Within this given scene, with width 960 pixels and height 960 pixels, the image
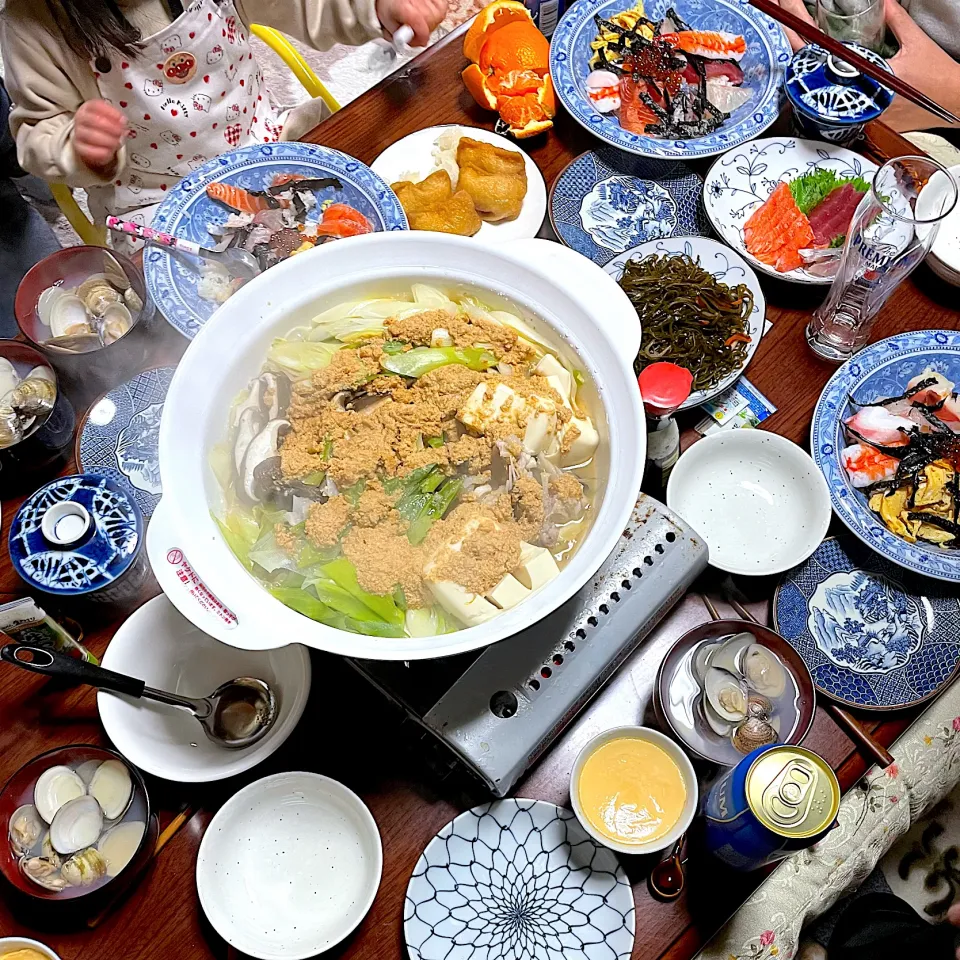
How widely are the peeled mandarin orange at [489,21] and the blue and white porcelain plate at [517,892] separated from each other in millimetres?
1756

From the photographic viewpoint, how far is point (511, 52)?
1.99 m

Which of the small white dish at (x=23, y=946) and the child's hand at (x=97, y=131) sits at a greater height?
the child's hand at (x=97, y=131)

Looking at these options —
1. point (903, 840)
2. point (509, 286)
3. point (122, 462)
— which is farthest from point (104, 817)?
point (903, 840)

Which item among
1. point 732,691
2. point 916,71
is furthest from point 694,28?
point 732,691

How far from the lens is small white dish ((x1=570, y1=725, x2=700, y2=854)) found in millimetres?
1316

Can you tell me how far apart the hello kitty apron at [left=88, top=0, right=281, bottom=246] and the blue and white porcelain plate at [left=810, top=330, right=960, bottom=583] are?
5.79 ft

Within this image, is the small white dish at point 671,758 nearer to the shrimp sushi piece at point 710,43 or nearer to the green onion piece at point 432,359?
the green onion piece at point 432,359

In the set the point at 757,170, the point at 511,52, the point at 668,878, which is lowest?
the point at 668,878

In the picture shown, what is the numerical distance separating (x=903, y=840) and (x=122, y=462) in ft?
8.25

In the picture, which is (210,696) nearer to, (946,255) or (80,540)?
(80,540)

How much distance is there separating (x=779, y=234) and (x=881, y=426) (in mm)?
509

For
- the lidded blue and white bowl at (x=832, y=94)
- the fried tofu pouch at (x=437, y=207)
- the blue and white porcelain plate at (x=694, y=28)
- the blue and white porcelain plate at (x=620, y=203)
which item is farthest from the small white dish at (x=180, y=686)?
the lidded blue and white bowl at (x=832, y=94)

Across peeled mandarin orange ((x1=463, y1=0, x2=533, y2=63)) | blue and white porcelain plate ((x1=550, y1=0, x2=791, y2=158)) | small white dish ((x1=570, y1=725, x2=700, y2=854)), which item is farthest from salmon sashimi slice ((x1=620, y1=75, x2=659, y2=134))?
small white dish ((x1=570, y1=725, x2=700, y2=854))

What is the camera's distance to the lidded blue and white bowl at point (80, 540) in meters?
1.42
